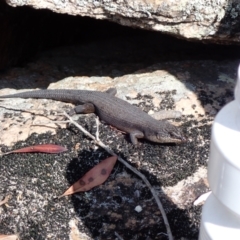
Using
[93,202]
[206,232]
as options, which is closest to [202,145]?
[93,202]

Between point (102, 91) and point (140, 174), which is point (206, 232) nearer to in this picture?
point (140, 174)

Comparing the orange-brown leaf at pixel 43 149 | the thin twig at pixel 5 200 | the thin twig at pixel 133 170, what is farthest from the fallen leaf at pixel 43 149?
the thin twig at pixel 5 200

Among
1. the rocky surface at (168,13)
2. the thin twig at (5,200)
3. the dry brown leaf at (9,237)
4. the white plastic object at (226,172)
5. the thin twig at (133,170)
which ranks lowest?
the dry brown leaf at (9,237)

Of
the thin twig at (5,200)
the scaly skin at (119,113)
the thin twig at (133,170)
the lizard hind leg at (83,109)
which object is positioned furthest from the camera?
the lizard hind leg at (83,109)

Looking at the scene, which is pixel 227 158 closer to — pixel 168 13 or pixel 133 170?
pixel 133 170

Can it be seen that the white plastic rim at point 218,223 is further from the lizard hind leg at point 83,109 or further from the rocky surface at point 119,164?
the lizard hind leg at point 83,109

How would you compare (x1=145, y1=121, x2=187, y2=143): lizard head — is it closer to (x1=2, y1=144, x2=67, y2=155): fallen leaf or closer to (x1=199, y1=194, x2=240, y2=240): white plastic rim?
(x1=2, y1=144, x2=67, y2=155): fallen leaf
